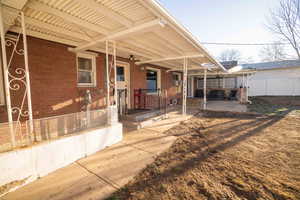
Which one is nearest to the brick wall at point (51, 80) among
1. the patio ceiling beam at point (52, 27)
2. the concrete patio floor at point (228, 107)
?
the patio ceiling beam at point (52, 27)

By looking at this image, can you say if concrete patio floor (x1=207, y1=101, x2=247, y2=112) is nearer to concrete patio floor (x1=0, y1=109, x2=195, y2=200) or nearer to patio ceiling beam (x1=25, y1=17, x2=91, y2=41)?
concrete patio floor (x1=0, y1=109, x2=195, y2=200)

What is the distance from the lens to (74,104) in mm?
4309

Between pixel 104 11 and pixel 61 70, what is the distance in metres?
2.60

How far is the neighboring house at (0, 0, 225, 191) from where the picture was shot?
2130 millimetres

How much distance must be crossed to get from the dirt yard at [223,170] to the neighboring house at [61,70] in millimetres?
1495

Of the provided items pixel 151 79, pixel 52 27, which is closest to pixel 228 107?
pixel 151 79

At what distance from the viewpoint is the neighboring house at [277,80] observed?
42.7ft

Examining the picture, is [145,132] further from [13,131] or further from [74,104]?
[13,131]

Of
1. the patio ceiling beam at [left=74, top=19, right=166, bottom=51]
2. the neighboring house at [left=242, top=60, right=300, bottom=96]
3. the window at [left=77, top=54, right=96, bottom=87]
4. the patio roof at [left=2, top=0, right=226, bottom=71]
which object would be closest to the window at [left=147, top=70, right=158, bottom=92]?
the window at [left=77, top=54, right=96, bottom=87]

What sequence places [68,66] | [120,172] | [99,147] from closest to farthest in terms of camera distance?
[120,172], [99,147], [68,66]

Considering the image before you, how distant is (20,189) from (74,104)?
2.72 meters

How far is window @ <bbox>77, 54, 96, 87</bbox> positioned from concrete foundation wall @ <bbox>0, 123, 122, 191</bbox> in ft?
7.71

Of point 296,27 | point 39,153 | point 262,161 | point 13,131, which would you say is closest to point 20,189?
point 39,153

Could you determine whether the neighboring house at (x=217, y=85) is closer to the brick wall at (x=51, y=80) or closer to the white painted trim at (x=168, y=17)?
the white painted trim at (x=168, y=17)
